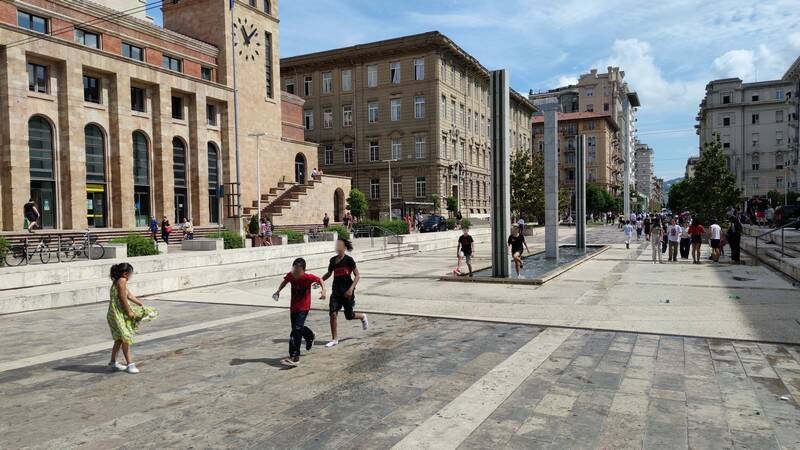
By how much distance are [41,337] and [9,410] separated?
173 inches

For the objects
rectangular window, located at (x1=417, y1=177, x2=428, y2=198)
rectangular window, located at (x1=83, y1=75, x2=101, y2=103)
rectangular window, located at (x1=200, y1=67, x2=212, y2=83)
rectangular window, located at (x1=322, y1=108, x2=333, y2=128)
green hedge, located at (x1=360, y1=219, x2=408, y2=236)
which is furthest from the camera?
rectangular window, located at (x1=322, y1=108, x2=333, y2=128)

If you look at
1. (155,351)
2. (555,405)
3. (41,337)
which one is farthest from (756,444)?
(41,337)

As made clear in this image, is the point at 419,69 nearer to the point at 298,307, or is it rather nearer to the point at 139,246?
the point at 139,246

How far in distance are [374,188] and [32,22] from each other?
37421 mm

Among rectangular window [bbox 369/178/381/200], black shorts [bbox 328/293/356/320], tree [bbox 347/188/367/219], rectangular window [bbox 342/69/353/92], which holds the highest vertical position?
rectangular window [bbox 342/69/353/92]

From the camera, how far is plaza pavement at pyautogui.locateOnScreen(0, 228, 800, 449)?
483 centimetres

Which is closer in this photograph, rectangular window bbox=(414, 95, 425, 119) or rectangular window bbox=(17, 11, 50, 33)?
rectangular window bbox=(17, 11, 50, 33)

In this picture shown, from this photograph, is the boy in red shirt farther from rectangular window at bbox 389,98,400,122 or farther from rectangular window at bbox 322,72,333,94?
rectangular window at bbox 322,72,333,94

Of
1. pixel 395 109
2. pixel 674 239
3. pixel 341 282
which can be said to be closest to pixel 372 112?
pixel 395 109

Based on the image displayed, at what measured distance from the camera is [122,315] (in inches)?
278

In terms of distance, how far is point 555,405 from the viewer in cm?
549

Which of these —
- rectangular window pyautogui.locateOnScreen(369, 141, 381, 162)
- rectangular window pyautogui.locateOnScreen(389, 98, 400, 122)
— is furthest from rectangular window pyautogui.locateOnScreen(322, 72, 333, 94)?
rectangular window pyautogui.locateOnScreen(369, 141, 381, 162)

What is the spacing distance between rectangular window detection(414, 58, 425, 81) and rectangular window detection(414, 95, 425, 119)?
6.63 feet

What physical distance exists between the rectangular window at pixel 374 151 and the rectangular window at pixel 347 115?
351 centimetres
